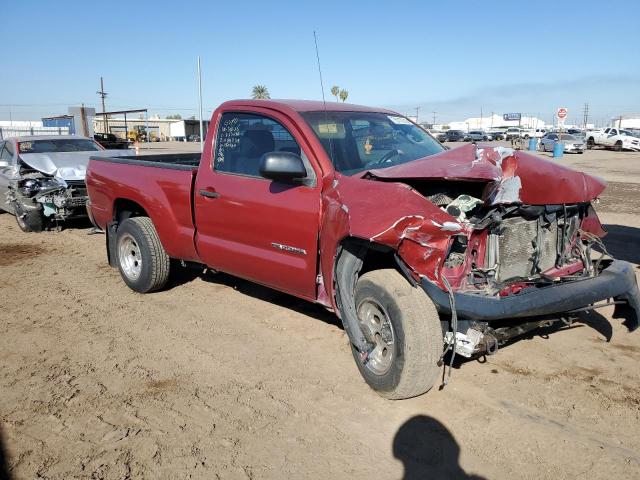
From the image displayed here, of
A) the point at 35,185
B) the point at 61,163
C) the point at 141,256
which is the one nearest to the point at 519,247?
the point at 141,256

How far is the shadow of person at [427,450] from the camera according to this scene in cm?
282

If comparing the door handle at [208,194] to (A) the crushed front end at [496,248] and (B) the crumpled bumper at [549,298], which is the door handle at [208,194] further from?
(B) the crumpled bumper at [549,298]

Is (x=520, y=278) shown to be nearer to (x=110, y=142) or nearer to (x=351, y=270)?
(x=351, y=270)

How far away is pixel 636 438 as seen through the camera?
3080 millimetres

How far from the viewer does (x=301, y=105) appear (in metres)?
4.52

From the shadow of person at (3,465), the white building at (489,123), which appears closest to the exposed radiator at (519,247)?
the shadow of person at (3,465)

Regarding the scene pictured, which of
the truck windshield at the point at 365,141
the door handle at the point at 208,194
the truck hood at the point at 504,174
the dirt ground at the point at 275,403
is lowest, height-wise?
the dirt ground at the point at 275,403

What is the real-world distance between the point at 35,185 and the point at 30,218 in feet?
1.94

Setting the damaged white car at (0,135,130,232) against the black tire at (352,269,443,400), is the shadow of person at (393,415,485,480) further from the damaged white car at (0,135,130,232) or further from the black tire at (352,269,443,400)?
the damaged white car at (0,135,130,232)

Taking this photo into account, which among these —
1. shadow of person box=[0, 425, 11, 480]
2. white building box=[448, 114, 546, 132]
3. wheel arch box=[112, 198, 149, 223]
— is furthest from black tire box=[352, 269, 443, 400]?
white building box=[448, 114, 546, 132]

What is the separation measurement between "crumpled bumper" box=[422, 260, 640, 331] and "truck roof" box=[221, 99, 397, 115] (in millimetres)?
1969

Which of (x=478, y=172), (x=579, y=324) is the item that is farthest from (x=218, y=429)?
(x=579, y=324)

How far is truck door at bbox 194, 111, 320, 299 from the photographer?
13.1 feet

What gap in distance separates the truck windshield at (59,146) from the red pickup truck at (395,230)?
6.54 meters
